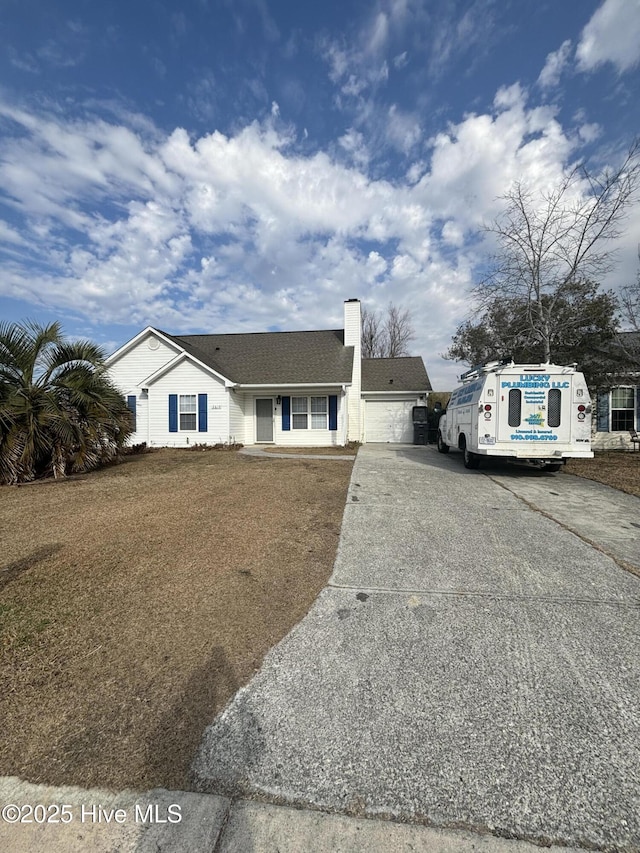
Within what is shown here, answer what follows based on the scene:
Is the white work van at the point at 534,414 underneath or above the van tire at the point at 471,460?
above

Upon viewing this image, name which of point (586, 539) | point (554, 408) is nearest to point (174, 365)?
point (554, 408)

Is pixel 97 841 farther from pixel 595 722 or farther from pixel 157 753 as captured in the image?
pixel 595 722

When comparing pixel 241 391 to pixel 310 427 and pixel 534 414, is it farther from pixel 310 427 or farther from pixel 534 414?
pixel 534 414

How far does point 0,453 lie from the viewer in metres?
8.08

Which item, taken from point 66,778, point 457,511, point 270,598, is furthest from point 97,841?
point 457,511

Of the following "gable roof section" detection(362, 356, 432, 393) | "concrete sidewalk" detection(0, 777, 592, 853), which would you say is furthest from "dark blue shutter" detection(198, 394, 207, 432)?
"concrete sidewalk" detection(0, 777, 592, 853)

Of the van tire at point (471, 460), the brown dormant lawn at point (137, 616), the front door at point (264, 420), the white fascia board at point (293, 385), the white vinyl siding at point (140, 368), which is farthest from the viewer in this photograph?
the front door at point (264, 420)

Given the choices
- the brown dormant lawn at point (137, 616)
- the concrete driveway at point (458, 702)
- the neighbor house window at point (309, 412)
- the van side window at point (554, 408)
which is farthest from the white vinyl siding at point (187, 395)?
the concrete driveway at point (458, 702)

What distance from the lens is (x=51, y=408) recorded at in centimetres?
855

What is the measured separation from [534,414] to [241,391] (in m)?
11.2

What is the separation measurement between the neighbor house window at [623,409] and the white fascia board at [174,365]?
51.9 feet

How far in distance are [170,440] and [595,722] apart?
15656mm

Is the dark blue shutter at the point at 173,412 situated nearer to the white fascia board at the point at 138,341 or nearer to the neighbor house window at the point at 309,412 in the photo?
the white fascia board at the point at 138,341

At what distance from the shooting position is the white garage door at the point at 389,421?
19472mm
